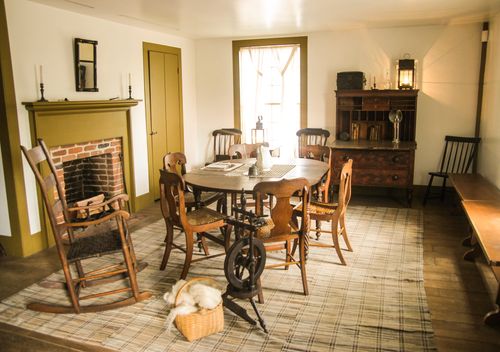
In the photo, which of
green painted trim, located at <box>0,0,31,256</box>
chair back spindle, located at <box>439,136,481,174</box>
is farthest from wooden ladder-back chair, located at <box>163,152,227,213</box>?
chair back spindle, located at <box>439,136,481,174</box>

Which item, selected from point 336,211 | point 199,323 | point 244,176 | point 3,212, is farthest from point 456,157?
point 3,212

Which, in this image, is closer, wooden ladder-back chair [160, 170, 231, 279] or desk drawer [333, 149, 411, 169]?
wooden ladder-back chair [160, 170, 231, 279]

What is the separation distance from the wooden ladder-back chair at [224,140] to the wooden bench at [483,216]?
305 centimetres

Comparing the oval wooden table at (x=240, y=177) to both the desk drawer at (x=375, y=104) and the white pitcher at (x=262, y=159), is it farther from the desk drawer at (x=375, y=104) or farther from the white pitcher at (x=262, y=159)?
the desk drawer at (x=375, y=104)

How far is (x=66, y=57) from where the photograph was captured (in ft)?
14.3

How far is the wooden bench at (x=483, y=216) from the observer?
2.72m

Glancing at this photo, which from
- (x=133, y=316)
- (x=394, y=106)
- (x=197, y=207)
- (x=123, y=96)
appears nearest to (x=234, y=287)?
(x=133, y=316)

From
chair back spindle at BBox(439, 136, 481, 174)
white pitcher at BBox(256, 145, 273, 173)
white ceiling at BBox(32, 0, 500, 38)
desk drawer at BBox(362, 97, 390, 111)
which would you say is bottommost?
chair back spindle at BBox(439, 136, 481, 174)

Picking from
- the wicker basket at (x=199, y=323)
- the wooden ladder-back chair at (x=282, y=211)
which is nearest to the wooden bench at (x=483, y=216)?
the wooden ladder-back chair at (x=282, y=211)

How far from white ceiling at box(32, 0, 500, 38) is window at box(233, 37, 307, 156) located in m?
0.50

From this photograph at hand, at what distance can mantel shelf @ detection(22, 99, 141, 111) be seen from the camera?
12.7 ft

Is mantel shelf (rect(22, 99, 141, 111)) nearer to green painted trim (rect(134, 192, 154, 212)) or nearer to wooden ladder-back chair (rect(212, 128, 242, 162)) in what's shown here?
green painted trim (rect(134, 192, 154, 212))

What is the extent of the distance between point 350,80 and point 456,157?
1710 mm

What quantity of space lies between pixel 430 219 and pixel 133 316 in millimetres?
3466
